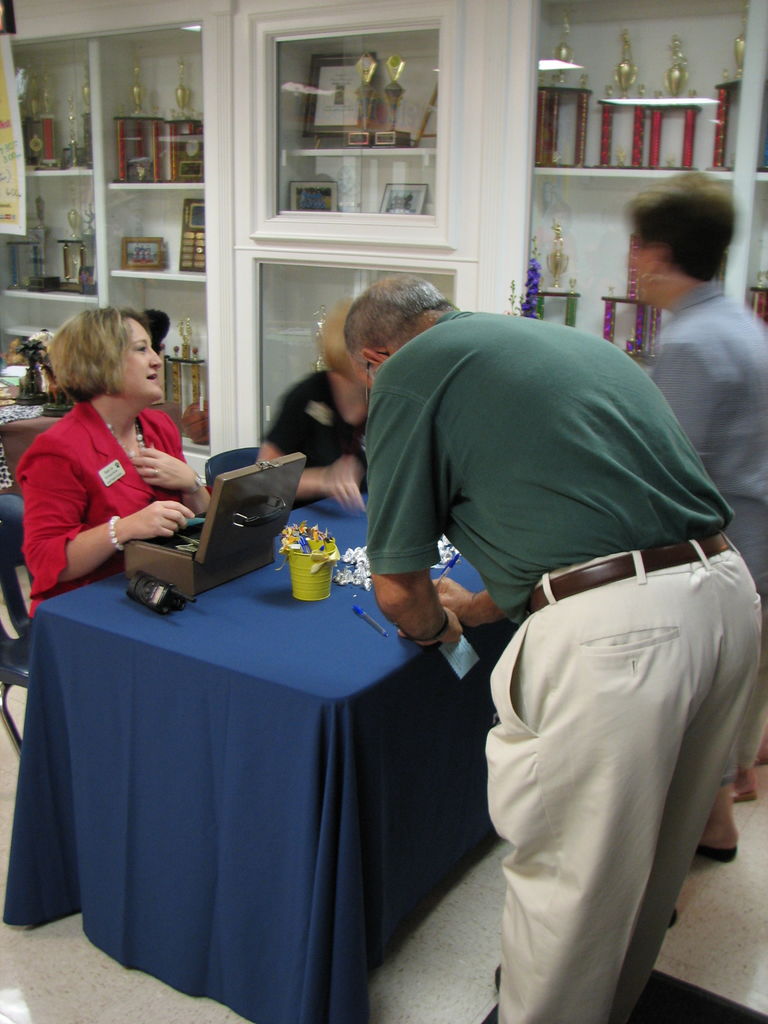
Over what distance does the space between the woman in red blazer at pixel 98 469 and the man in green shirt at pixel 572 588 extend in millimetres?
876

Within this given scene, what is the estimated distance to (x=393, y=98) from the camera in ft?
14.1

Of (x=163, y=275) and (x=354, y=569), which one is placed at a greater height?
(x=163, y=275)

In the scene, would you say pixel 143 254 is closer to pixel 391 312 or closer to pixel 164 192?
pixel 164 192

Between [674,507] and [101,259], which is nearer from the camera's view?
[674,507]

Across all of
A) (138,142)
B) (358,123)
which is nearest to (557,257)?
(358,123)

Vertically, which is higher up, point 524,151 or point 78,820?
point 524,151

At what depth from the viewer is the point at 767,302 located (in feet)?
12.0

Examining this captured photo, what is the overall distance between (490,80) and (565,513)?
2.89 m

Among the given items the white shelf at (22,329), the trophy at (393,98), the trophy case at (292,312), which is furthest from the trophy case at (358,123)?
the white shelf at (22,329)

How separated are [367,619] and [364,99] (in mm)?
3141

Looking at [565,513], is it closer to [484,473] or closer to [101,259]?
[484,473]

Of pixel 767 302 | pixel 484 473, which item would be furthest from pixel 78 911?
pixel 767 302

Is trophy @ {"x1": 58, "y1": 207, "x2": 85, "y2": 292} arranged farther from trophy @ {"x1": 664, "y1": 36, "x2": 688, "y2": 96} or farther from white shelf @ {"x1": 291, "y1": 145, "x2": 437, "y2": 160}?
trophy @ {"x1": 664, "y1": 36, "x2": 688, "y2": 96}

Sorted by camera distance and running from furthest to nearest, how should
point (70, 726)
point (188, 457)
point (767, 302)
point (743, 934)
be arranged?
point (188, 457) → point (767, 302) → point (743, 934) → point (70, 726)
